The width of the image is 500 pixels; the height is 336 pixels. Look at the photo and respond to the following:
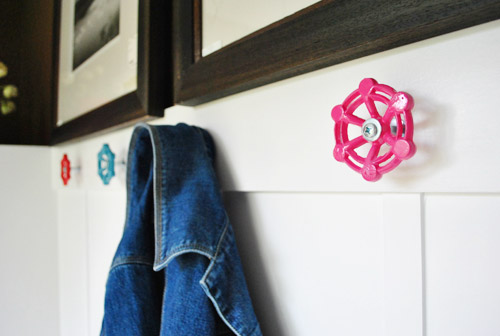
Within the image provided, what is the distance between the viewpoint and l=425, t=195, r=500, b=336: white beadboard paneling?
244 mm

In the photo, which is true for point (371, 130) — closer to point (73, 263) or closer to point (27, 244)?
point (73, 263)

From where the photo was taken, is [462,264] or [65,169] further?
[65,169]

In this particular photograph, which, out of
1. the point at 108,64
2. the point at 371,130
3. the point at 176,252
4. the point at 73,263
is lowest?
the point at 73,263

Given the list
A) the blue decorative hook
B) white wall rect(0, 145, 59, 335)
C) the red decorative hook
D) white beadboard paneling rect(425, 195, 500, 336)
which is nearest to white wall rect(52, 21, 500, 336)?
white beadboard paneling rect(425, 195, 500, 336)

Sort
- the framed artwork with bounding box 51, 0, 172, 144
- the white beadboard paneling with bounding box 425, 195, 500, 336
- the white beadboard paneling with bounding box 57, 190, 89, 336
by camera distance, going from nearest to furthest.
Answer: the white beadboard paneling with bounding box 425, 195, 500, 336 < the framed artwork with bounding box 51, 0, 172, 144 < the white beadboard paneling with bounding box 57, 190, 89, 336

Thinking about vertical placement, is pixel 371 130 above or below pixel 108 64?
below

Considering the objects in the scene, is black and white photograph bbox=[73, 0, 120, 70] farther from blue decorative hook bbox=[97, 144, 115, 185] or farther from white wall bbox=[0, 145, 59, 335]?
white wall bbox=[0, 145, 59, 335]

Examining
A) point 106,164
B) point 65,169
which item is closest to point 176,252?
point 106,164

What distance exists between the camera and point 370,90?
0.89 feet

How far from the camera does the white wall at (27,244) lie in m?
0.97

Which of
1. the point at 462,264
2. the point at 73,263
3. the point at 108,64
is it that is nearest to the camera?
the point at 462,264

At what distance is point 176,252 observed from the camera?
0.36 m

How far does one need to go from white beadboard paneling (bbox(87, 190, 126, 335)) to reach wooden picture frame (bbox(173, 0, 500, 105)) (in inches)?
13.5

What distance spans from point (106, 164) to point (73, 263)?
40 centimetres
